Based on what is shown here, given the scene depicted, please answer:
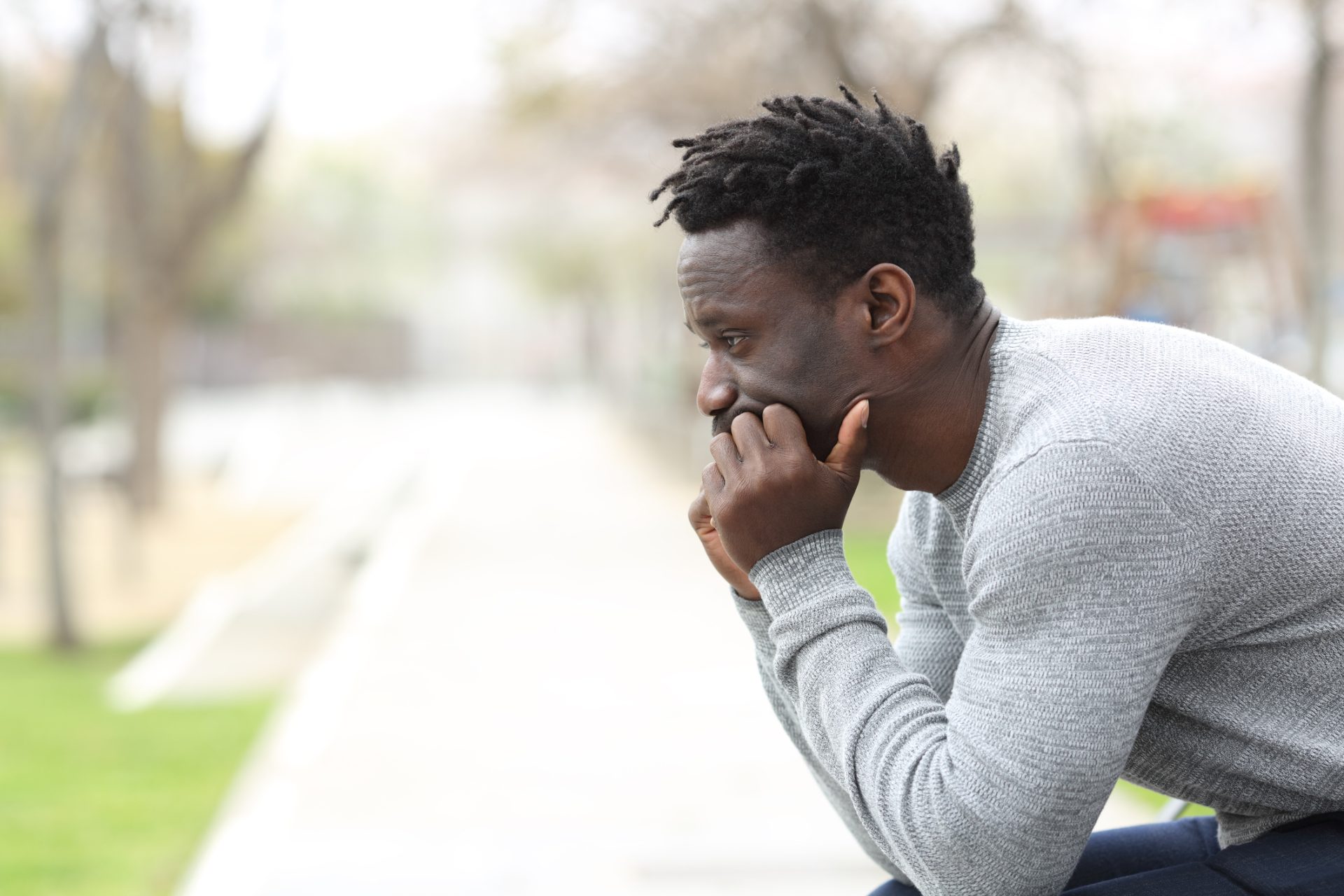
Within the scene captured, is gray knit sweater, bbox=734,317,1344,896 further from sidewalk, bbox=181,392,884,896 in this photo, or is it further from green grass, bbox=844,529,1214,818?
sidewalk, bbox=181,392,884,896

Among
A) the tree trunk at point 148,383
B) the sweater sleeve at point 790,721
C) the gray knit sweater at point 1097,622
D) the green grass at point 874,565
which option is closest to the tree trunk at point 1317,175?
the green grass at point 874,565

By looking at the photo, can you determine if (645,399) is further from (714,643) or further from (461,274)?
(461,274)

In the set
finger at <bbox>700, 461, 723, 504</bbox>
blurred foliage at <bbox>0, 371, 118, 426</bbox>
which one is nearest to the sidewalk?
finger at <bbox>700, 461, 723, 504</bbox>

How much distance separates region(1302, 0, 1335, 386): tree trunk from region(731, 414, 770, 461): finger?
5985 mm

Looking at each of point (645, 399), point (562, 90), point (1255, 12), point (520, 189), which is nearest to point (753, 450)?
point (1255, 12)

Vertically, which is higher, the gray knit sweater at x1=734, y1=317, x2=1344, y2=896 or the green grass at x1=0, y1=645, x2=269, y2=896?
the green grass at x1=0, y1=645, x2=269, y2=896

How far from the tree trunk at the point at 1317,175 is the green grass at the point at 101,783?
17.4ft

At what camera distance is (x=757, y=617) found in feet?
6.02

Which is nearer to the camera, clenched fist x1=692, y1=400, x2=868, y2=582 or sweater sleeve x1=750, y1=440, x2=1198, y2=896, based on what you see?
sweater sleeve x1=750, y1=440, x2=1198, y2=896

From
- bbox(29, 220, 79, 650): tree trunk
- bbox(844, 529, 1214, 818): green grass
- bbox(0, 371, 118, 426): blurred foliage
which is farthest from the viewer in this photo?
bbox(0, 371, 118, 426): blurred foliage

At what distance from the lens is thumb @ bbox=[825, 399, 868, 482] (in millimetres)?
1742

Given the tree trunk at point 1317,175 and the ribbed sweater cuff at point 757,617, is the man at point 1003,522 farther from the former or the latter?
the tree trunk at point 1317,175

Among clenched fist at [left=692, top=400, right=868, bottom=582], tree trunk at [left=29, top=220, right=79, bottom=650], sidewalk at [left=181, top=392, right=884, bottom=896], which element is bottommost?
clenched fist at [left=692, top=400, right=868, bottom=582]

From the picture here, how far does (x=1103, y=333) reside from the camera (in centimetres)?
176
